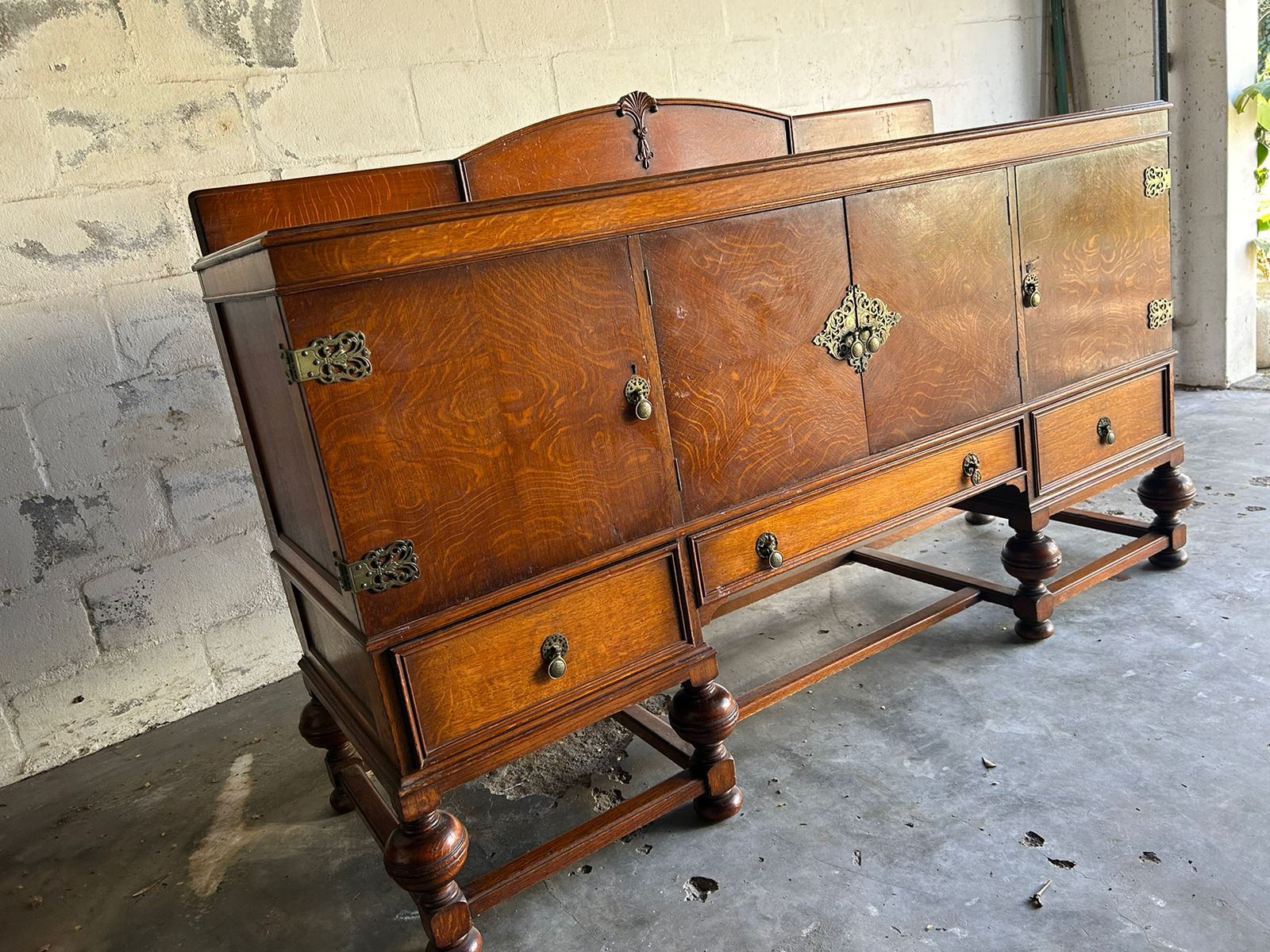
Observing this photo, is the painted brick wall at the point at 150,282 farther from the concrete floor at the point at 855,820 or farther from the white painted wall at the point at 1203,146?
the white painted wall at the point at 1203,146

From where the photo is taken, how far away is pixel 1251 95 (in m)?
4.23

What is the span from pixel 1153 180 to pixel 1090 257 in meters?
0.31

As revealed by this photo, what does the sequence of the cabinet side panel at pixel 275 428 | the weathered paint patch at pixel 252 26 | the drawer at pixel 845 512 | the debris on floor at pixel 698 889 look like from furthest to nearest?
the weathered paint patch at pixel 252 26 < the drawer at pixel 845 512 < the debris on floor at pixel 698 889 < the cabinet side panel at pixel 275 428

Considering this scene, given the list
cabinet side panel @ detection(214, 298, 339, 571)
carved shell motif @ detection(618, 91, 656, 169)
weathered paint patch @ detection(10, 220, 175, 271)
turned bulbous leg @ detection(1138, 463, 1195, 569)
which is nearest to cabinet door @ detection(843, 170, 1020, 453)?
carved shell motif @ detection(618, 91, 656, 169)

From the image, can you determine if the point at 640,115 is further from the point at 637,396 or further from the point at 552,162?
the point at 637,396

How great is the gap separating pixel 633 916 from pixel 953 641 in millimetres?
1285

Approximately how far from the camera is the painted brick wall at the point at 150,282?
255 centimetres

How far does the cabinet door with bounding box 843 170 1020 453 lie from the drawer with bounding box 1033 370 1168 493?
0.84 feet

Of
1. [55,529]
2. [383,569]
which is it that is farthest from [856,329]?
[55,529]

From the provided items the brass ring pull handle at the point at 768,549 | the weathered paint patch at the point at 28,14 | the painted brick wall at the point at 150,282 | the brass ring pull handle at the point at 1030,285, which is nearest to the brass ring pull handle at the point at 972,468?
the brass ring pull handle at the point at 1030,285

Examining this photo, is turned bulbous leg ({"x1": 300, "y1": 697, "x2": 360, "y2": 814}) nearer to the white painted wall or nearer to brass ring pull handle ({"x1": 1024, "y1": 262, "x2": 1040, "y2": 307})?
brass ring pull handle ({"x1": 1024, "y1": 262, "x2": 1040, "y2": 307})

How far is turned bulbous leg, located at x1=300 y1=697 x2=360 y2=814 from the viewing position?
7.24ft

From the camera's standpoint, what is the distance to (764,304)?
1931mm

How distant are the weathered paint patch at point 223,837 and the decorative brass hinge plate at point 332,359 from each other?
4.15 feet
